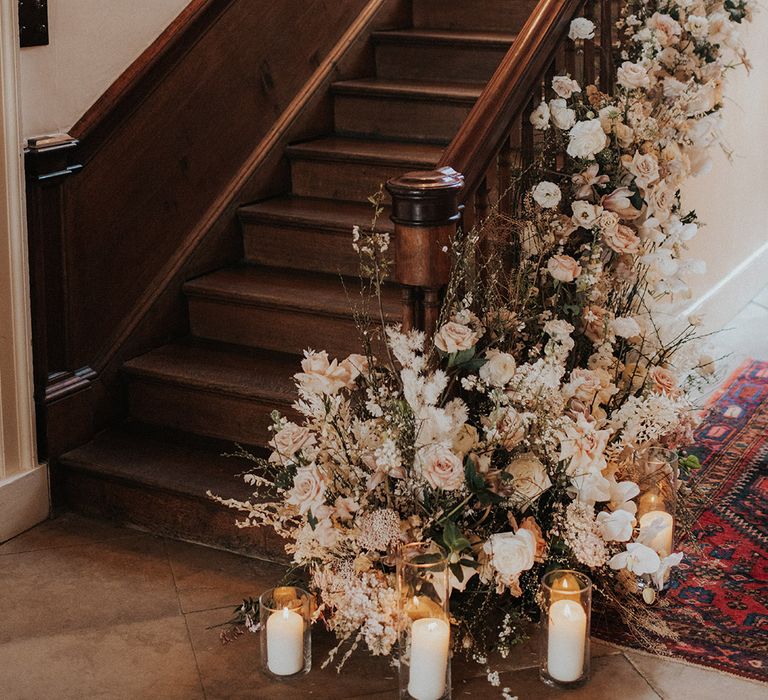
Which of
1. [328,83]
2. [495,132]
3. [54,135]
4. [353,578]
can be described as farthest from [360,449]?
[328,83]

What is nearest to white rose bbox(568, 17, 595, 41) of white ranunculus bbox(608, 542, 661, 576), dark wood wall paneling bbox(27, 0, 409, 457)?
dark wood wall paneling bbox(27, 0, 409, 457)

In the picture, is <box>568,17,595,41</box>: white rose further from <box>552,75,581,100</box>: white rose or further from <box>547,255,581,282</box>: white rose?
<box>547,255,581,282</box>: white rose

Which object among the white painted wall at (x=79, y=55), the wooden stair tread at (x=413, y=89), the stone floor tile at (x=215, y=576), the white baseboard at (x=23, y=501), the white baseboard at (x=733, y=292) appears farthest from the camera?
the white baseboard at (x=733, y=292)

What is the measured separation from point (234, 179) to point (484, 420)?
1.90m

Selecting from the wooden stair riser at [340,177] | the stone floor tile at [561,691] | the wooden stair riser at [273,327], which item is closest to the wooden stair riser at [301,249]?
the wooden stair riser at [273,327]

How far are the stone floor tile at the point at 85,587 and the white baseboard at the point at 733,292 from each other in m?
2.80

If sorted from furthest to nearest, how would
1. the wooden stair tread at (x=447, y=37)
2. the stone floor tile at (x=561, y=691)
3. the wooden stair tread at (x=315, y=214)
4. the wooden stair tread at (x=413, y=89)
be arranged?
the wooden stair tread at (x=447, y=37), the wooden stair tread at (x=413, y=89), the wooden stair tread at (x=315, y=214), the stone floor tile at (x=561, y=691)

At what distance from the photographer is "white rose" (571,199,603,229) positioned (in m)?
3.41

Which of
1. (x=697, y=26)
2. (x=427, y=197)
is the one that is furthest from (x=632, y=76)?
(x=427, y=197)

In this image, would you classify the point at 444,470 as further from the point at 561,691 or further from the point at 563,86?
the point at 563,86

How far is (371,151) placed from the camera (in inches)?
179

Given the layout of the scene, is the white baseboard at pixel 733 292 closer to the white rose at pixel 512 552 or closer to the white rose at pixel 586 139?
the white rose at pixel 586 139

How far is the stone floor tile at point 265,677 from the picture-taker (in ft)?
9.35

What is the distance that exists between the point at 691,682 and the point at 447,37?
2.94 m
